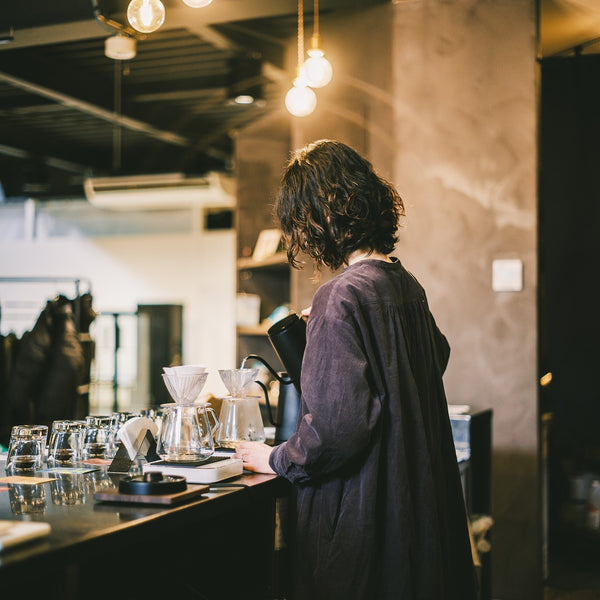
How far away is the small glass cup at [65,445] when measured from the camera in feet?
6.38

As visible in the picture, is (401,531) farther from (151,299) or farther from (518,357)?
(151,299)

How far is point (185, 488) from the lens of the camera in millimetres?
1518

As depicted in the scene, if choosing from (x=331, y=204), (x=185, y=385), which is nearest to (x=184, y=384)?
(x=185, y=385)

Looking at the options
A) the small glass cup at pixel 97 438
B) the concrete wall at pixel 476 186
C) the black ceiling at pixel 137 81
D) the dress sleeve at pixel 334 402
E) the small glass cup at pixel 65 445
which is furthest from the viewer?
the black ceiling at pixel 137 81

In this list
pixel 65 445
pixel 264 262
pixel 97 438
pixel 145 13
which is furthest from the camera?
pixel 264 262

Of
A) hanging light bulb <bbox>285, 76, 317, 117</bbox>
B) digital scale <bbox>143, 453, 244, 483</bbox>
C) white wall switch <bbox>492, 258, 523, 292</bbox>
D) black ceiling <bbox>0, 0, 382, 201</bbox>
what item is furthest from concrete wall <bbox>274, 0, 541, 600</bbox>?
digital scale <bbox>143, 453, 244, 483</bbox>

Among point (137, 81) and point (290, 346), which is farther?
point (137, 81)

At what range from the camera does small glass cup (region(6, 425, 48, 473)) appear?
1.87m

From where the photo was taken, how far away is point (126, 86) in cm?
659

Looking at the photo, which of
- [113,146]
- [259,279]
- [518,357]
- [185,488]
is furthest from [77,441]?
[113,146]

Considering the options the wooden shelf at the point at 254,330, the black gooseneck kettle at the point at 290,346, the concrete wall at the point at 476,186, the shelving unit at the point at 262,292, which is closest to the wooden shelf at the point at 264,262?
the shelving unit at the point at 262,292

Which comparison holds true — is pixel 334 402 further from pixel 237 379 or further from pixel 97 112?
pixel 97 112

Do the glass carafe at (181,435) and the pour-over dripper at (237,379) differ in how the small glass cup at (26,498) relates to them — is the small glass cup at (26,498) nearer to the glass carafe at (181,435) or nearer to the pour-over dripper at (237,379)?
the glass carafe at (181,435)

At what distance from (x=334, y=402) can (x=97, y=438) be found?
0.83 meters
